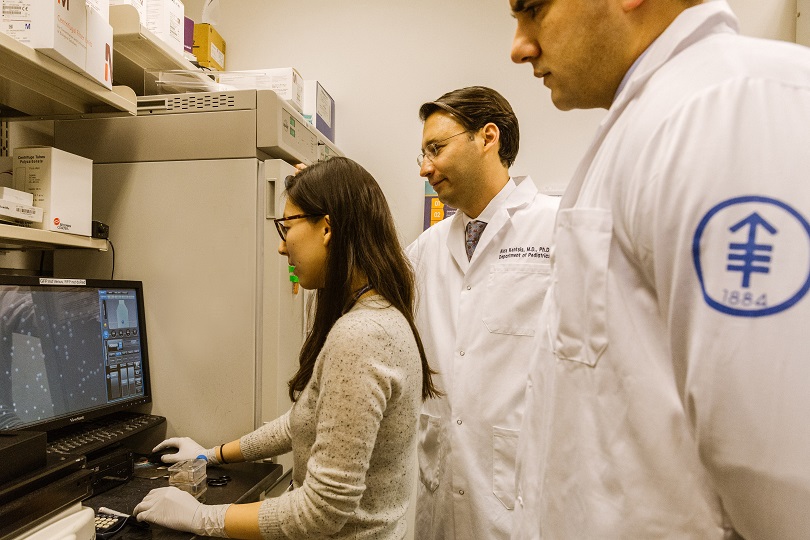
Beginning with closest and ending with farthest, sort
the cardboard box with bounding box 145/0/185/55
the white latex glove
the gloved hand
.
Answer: the white latex glove, the gloved hand, the cardboard box with bounding box 145/0/185/55

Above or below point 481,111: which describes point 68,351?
below

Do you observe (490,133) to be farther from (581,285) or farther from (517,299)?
(581,285)

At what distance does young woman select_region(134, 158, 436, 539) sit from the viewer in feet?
2.94

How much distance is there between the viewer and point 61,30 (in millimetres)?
1142

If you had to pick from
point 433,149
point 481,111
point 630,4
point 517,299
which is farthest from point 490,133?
point 630,4

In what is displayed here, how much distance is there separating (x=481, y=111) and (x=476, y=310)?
667 millimetres

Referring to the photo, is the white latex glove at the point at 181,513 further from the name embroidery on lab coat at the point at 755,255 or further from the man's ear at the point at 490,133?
the man's ear at the point at 490,133

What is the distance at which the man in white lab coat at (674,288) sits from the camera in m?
0.43

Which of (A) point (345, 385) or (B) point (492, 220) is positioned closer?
(A) point (345, 385)

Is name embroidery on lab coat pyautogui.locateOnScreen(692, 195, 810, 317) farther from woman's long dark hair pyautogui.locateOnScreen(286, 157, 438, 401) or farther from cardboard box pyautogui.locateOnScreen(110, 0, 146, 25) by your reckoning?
cardboard box pyautogui.locateOnScreen(110, 0, 146, 25)

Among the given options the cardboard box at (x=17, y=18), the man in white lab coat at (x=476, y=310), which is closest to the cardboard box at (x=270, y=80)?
the man in white lab coat at (x=476, y=310)

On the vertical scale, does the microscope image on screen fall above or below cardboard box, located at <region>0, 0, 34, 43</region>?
below

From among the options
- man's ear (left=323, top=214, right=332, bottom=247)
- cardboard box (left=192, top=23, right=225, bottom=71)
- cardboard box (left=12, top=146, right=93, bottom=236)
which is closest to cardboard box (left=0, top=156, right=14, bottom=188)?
cardboard box (left=12, top=146, right=93, bottom=236)

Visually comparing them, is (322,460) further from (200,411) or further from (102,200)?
(102,200)
